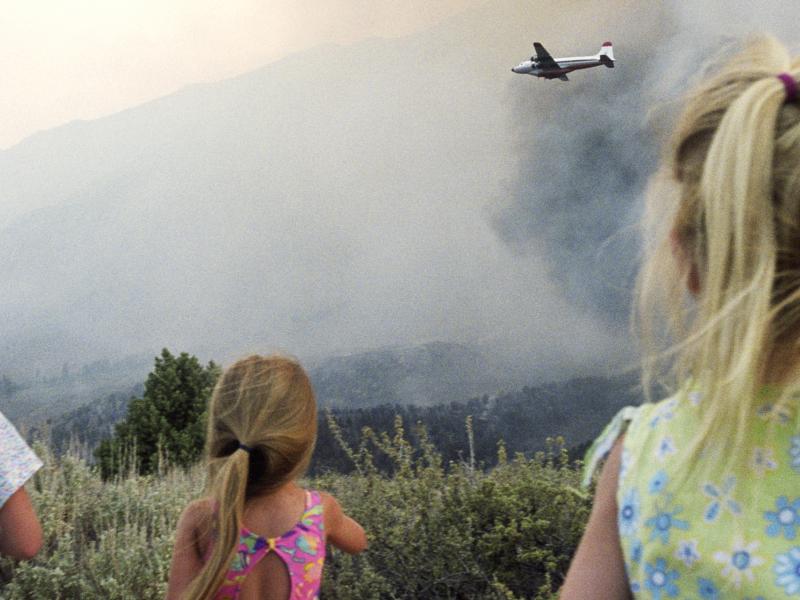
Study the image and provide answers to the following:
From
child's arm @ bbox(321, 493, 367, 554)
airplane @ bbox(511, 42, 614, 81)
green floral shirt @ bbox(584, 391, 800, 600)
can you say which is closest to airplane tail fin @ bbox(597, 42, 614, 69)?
airplane @ bbox(511, 42, 614, 81)

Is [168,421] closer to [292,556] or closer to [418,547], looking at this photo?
[418,547]

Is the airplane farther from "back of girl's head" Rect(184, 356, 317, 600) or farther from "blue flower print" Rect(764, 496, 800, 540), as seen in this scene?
→ "blue flower print" Rect(764, 496, 800, 540)

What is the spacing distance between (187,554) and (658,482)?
1.25m

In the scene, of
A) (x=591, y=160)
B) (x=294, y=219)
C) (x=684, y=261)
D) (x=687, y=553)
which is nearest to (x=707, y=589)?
(x=687, y=553)

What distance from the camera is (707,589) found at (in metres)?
0.71

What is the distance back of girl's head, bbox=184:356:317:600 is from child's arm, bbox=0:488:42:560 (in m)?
0.33

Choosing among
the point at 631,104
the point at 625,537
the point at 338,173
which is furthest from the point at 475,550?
the point at 338,173

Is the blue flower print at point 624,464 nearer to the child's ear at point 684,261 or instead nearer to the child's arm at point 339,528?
the child's ear at point 684,261

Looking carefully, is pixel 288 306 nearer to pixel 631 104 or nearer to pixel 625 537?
pixel 631 104

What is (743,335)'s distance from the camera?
0.70 m

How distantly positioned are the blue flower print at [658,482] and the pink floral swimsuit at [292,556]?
46.7 inches

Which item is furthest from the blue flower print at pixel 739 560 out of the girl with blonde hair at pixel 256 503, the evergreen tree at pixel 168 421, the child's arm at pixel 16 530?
the evergreen tree at pixel 168 421

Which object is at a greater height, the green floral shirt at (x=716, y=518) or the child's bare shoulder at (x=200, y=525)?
the green floral shirt at (x=716, y=518)

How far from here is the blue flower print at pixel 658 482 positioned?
0.73 m
